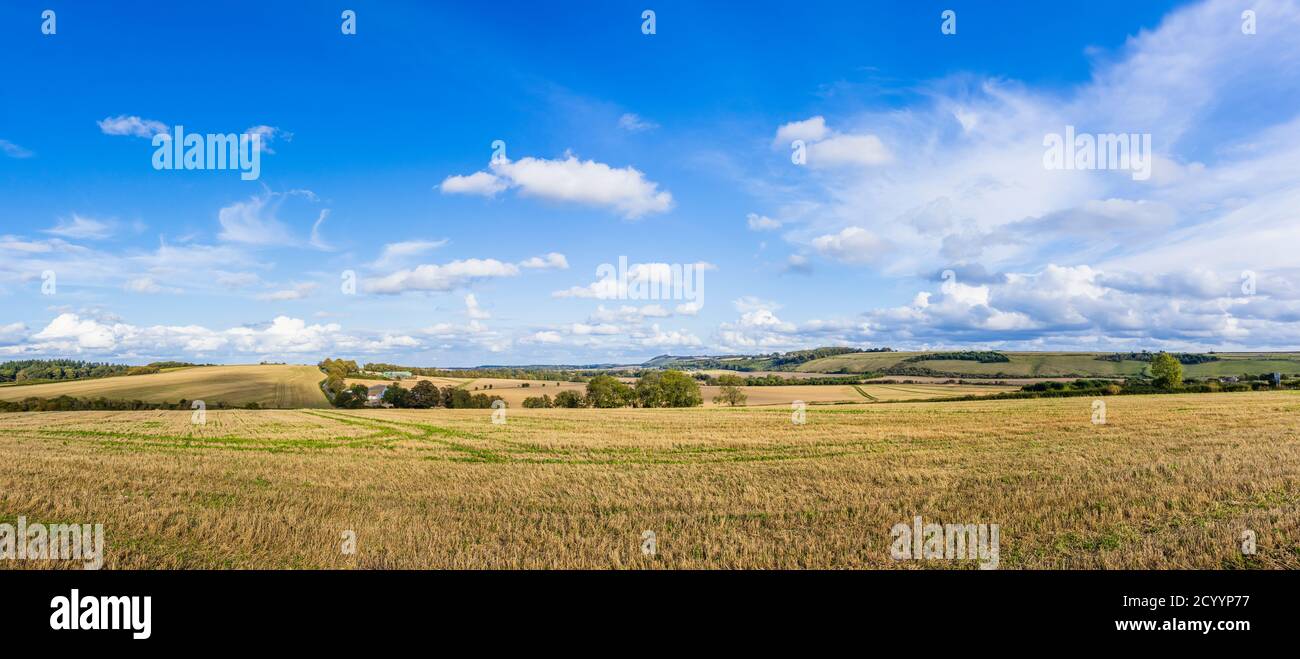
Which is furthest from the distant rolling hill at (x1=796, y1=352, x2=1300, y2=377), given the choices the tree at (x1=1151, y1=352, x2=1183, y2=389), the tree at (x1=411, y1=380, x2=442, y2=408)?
the tree at (x1=411, y1=380, x2=442, y2=408)

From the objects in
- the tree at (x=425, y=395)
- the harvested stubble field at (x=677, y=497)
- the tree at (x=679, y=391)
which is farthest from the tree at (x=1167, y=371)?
the tree at (x=425, y=395)

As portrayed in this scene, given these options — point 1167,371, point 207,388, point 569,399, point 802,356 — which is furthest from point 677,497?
point 802,356

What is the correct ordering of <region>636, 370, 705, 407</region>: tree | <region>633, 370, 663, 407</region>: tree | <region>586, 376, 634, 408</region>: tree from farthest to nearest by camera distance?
<region>636, 370, 705, 407</region>: tree, <region>633, 370, 663, 407</region>: tree, <region>586, 376, 634, 408</region>: tree

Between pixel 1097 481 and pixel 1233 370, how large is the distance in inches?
5021

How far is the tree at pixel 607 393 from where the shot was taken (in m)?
79.6

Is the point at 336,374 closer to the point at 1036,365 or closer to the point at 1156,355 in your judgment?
the point at 1156,355

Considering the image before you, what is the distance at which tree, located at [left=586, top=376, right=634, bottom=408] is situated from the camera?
7956 centimetres

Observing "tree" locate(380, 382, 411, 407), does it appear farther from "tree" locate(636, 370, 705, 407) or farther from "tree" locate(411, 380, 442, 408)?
"tree" locate(636, 370, 705, 407)

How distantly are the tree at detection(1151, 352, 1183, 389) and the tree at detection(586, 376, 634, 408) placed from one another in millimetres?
70623
